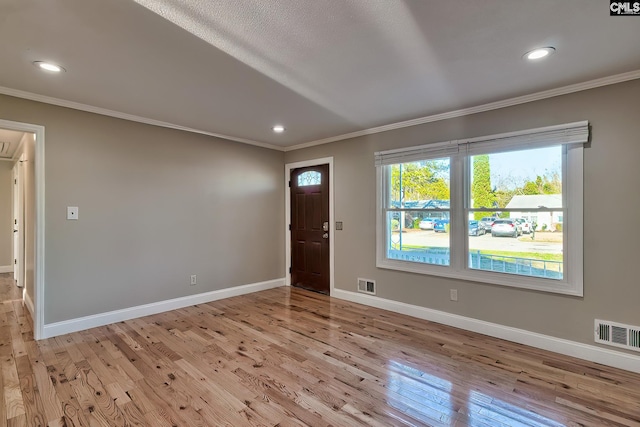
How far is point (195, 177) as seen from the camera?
4270 mm

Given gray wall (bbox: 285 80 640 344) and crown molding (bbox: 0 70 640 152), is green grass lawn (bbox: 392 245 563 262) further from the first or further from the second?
crown molding (bbox: 0 70 640 152)

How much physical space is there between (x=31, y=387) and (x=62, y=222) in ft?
5.41

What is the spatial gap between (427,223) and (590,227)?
1.52 metres

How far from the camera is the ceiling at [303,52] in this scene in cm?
173

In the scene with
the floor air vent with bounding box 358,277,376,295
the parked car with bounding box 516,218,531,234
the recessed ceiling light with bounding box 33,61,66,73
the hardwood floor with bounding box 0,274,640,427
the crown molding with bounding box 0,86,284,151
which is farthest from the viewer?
the floor air vent with bounding box 358,277,376,295

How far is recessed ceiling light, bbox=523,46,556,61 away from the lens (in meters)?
2.13

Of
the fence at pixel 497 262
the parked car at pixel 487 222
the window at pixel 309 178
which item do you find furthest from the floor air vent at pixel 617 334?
the window at pixel 309 178

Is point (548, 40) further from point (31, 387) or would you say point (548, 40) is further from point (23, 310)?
point (23, 310)

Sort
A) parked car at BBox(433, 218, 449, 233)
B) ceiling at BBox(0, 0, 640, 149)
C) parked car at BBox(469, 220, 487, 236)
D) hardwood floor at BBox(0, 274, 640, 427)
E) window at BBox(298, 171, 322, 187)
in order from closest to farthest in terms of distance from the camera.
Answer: ceiling at BBox(0, 0, 640, 149), hardwood floor at BBox(0, 274, 640, 427), parked car at BBox(469, 220, 487, 236), parked car at BBox(433, 218, 449, 233), window at BBox(298, 171, 322, 187)

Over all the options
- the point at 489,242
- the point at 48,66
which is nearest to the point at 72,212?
the point at 48,66

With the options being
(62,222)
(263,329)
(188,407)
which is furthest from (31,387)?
(263,329)

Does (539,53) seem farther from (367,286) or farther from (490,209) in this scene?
(367,286)

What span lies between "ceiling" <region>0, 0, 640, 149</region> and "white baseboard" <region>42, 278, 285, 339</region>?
7.68 feet

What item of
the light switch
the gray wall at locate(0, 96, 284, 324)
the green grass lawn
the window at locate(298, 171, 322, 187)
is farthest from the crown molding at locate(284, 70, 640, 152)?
the light switch
